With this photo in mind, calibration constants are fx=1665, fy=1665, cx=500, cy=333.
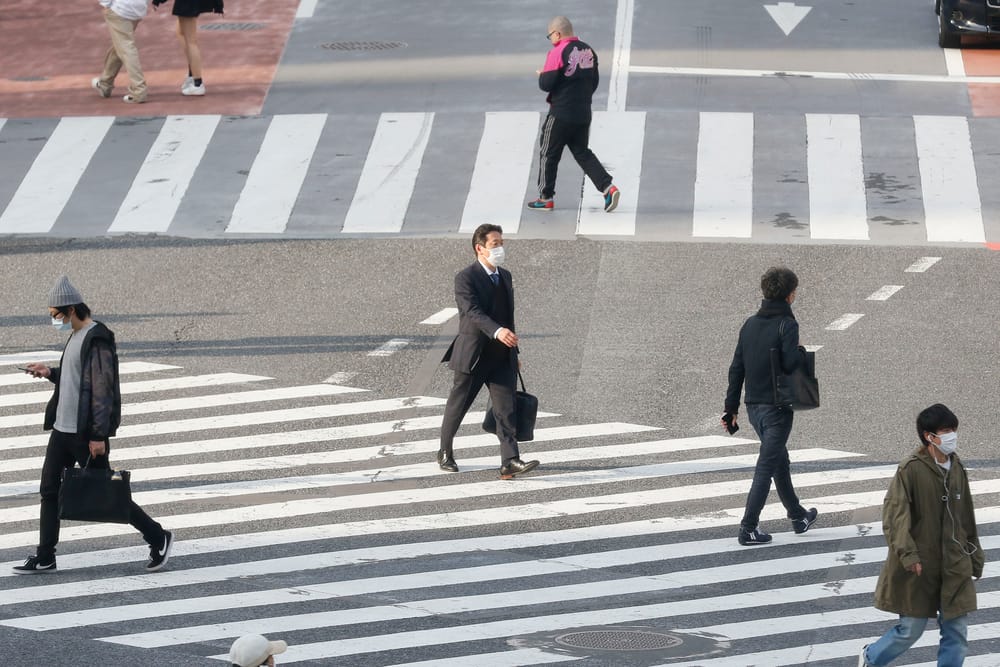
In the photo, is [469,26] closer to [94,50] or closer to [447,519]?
[94,50]

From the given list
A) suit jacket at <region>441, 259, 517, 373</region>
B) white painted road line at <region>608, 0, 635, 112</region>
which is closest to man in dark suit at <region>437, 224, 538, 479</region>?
suit jacket at <region>441, 259, 517, 373</region>

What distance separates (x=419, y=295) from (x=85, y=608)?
745 cm

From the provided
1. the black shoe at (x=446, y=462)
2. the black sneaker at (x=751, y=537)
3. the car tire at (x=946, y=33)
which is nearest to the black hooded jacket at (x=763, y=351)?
the black sneaker at (x=751, y=537)

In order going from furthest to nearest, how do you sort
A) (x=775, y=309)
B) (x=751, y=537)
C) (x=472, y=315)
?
(x=472, y=315), (x=751, y=537), (x=775, y=309)

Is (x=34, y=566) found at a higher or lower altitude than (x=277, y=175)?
higher

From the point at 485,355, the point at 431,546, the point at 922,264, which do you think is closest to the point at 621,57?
the point at 922,264

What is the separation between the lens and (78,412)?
10656mm

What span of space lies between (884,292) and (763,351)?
631 cm

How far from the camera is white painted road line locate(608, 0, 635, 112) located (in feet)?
76.4

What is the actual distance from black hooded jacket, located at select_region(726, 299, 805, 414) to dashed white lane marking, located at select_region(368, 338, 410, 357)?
16.6 feet

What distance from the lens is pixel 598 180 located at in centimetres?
1925

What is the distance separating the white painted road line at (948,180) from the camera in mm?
18859

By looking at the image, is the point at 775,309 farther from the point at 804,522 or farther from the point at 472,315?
the point at 472,315

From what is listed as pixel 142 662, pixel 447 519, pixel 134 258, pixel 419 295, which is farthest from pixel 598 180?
pixel 142 662
